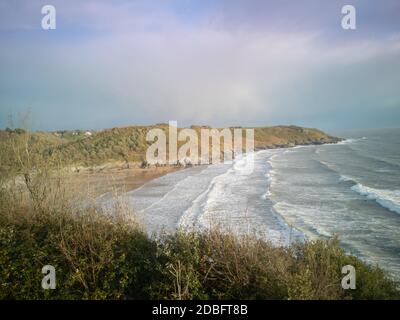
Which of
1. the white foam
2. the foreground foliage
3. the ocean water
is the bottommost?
the ocean water

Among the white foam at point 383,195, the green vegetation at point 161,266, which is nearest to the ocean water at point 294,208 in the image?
the white foam at point 383,195

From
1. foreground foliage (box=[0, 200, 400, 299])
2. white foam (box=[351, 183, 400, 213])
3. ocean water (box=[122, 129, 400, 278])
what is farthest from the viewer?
white foam (box=[351, 183, 400, 213])

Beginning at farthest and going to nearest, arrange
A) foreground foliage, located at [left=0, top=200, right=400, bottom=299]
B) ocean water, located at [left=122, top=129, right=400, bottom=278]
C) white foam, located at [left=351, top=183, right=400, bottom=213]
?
white foam, located at [left=351, top=183, right=400, bottom=213]
ocean water, located at [left=122, top=129, right=400, bottom=278]
foreground foliage, located at [left=0, top=200, right=400, bottom=299]

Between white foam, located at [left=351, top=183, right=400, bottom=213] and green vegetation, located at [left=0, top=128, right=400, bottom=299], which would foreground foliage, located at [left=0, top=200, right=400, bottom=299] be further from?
white foam, located at [left=351, top=183, right=400, bottom=213]

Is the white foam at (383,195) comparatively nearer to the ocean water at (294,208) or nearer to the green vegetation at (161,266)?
the ocean water at (294,208)

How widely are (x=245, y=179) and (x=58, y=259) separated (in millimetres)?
27872

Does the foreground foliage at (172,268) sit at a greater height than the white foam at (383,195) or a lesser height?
greater

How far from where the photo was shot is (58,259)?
715 centimetres

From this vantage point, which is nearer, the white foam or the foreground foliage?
the foreground foliage

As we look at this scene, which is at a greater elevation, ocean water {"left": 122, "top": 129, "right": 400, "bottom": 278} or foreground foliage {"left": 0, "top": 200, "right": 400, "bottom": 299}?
foreground foliage {"left": 0, "top": 200, "right": 400, "bottom": 299}

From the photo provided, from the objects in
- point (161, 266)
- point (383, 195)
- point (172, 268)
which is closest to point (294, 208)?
point (383, 195)

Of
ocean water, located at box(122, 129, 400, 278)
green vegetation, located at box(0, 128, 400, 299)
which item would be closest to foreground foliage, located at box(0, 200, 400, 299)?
green vegetation, located at box(0, 128, 400, 299)
